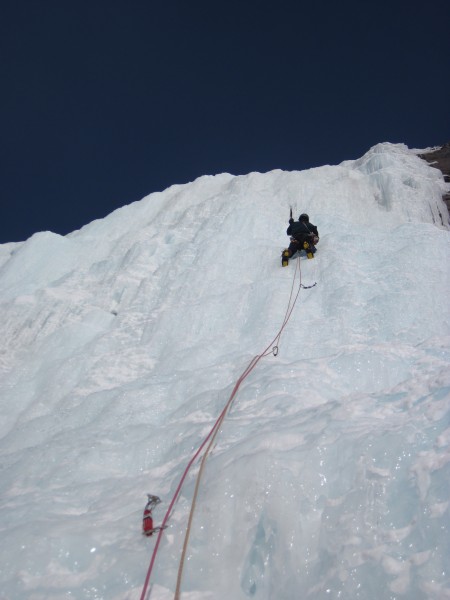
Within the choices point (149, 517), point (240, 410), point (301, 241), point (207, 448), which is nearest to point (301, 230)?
point (301, 241)

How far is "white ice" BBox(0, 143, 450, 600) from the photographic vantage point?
289 centimetres

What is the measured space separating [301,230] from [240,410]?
5705 millimetres

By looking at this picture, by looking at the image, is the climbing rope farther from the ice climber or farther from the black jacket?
the black jacket

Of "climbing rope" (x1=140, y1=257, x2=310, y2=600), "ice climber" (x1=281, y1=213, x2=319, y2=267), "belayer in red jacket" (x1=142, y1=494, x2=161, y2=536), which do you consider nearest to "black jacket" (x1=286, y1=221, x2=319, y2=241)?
"ice climber" (x1=281, y1=213, x2=319, y2=267)

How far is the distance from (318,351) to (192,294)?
3367 millimetres

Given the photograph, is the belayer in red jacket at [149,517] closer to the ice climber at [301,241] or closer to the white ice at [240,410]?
the white ice at [240,410]

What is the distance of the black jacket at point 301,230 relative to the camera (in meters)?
9.46

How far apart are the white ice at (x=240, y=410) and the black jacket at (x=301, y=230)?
408mm

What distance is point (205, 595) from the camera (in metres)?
2.82

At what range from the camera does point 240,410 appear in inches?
191

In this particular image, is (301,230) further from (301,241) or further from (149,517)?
(149,517)

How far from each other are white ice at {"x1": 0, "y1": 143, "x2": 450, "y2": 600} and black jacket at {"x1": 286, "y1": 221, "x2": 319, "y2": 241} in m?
0.41

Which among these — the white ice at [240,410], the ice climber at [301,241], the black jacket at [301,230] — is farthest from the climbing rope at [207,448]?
the black jacket at [301,230]

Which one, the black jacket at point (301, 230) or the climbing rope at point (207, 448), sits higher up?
the black jacket at point (301, 230)
